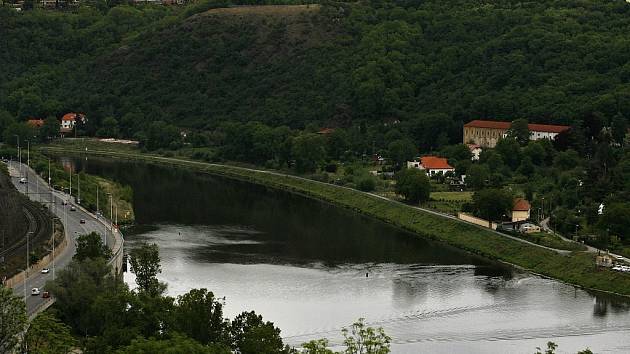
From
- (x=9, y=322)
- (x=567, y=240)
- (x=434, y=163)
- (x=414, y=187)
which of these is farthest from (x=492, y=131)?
(x=9, y=322)

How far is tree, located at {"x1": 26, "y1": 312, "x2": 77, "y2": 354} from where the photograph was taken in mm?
36688

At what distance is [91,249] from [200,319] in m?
14.4

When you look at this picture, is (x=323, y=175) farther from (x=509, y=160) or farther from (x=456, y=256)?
(x=456, y=256)

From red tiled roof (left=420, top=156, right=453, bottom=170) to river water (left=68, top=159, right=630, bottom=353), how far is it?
402 inches

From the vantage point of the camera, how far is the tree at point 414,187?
7956cm

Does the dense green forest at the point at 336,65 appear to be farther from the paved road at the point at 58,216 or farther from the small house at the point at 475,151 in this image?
the paved road at the point at 58,216

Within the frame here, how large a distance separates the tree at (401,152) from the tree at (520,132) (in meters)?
7.64

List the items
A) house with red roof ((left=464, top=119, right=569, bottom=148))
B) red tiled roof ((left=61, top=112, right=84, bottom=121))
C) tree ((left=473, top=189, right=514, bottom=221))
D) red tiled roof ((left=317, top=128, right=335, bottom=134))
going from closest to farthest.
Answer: tree ((left=473, top=189, right=514, bottom=221))
house with red roof ((left=464, top=119, right=569, bottom=148))
red tiled roof ((left=317, top=128, right=335, bottom=134))
red tiled roof ((left=61, top=112, right=84, bottom=121))

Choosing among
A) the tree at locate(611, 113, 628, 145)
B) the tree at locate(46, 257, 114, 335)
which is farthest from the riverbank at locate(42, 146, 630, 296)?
the tree at locate(46, 257, 114, 335)

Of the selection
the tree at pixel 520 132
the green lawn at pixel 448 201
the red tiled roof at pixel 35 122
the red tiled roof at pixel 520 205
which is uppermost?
the tree at pixel 520 132

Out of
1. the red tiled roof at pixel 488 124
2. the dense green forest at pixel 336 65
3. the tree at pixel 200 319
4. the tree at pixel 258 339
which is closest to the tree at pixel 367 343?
the tree at pixel 258 339

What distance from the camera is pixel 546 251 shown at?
210ft

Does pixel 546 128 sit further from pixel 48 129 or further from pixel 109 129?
pixel 48 129

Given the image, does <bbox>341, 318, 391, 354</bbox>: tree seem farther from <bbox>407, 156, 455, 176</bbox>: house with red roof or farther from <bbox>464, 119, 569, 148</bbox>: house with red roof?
<bbox>464, 119, 569, 148</bbox>: house with red roof
